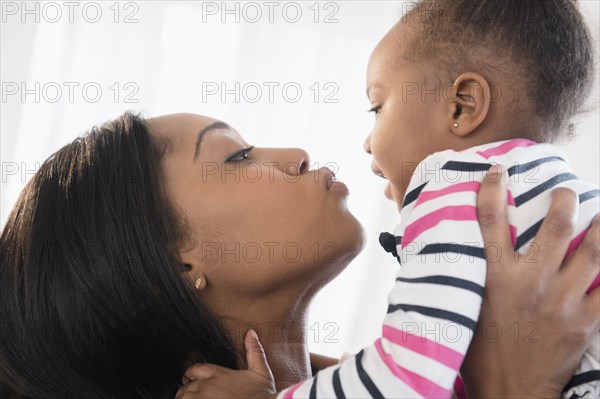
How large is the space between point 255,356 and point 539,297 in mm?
481

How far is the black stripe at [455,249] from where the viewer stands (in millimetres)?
894

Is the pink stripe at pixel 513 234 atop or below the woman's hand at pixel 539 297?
atop

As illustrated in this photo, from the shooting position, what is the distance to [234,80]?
2.60 meters

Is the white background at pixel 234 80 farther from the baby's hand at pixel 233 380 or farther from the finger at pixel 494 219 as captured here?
the finger at pixel 494 219

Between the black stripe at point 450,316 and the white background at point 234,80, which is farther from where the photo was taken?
the white background at point 234,80

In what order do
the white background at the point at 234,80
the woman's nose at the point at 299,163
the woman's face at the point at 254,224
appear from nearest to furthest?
1. the woman's face at the point at 254,224
2. the woman's nose at the point at 299,163
3. the white background at the point at 234,80

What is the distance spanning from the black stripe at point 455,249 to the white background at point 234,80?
1.60 m

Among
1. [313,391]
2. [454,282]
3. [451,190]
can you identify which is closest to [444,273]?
[454,282]

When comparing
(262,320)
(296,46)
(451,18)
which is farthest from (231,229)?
(296,46)

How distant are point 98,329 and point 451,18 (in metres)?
0.77

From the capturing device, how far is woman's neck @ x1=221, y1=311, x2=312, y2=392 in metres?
1.24

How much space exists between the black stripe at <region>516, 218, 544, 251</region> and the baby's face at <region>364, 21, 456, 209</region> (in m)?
Result: 0.23

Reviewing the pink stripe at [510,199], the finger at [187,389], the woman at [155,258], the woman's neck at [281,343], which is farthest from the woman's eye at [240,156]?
the pink stripe at [510,199]

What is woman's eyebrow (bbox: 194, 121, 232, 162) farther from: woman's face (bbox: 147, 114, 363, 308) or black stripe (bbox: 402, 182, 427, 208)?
black stripe (bbox: 402, 182, 427, 208)
